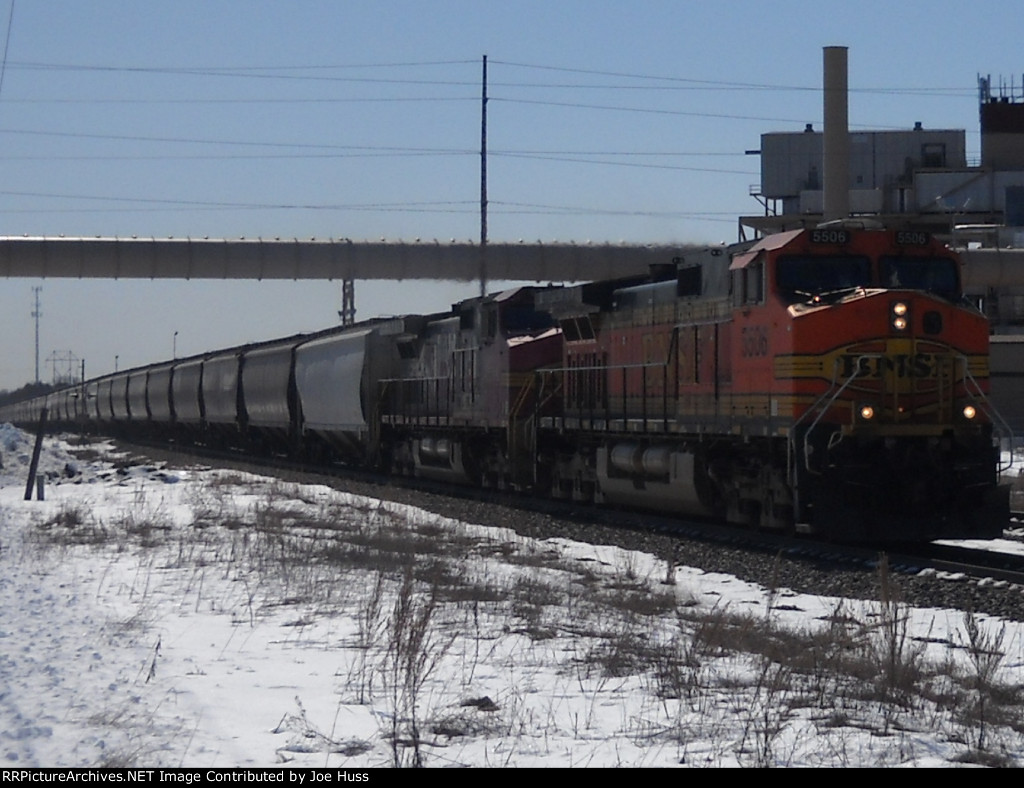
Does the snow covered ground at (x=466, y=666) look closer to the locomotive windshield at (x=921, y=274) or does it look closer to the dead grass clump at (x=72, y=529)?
the dead grass clump at (x=72, y=529)

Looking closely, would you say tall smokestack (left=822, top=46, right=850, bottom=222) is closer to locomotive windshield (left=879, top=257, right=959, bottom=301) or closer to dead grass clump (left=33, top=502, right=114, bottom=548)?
locomotive windshield (left=879, top=257, right=959, bottom=301)

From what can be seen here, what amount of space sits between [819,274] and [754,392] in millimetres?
1544

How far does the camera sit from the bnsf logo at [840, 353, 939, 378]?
48.5 ft

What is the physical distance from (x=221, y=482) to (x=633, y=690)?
21.1 meters

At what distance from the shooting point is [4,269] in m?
50.0

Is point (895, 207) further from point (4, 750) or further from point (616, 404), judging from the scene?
point (4, 750)

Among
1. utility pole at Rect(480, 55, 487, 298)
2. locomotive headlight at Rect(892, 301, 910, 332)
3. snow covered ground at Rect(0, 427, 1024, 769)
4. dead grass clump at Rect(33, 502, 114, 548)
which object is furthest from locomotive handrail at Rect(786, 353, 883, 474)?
utility pole at Rect(480, 55, 487, 298)

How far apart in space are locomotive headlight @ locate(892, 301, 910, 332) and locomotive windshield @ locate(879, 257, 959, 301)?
0.78 metres

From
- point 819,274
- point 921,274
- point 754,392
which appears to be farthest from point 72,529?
point 921,274

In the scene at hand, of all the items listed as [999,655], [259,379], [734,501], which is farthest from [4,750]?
[259,379]

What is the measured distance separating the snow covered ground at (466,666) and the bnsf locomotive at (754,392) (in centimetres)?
249

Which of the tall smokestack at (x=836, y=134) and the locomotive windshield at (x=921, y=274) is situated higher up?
the tall smokestack at (x=836, y=134)

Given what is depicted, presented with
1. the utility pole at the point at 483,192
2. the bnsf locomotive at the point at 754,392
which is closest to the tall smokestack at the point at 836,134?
the utility pole at the point at 483,192

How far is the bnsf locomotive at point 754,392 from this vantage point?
14703mm
